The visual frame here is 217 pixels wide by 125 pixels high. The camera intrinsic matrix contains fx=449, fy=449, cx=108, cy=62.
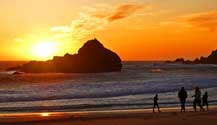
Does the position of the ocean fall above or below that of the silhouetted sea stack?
below

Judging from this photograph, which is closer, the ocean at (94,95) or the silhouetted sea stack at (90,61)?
the ocean at (94,95)

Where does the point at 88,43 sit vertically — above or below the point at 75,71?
above

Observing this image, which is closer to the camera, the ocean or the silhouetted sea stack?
the ocean

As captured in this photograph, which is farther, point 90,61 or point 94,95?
point 90,61

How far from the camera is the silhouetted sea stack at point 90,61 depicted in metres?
138

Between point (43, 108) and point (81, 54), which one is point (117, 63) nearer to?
point (81, 54)

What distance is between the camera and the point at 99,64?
5551 inches

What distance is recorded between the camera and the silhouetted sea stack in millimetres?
138450

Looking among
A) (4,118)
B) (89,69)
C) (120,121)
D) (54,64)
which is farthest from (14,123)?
(54,64)

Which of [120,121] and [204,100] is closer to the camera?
[120,121]

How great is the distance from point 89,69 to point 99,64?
4.22 metres

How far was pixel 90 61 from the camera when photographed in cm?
14125

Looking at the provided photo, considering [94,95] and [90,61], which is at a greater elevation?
[90,61]

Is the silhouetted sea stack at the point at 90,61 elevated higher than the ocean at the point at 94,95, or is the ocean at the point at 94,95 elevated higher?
the silhouetted sea stack at the point at 90,61
